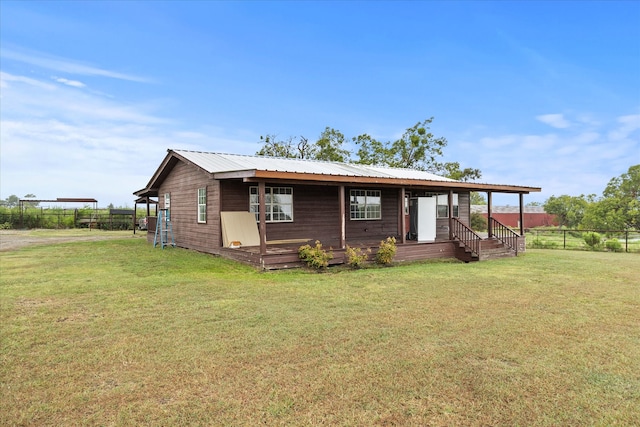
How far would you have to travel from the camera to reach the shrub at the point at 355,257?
10.2 m

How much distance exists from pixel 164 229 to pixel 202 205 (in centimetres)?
347

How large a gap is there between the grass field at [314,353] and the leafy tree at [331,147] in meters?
25.4

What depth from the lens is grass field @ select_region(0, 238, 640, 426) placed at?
275cm

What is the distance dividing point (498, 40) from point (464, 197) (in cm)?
690

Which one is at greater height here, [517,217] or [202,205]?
[202,205]

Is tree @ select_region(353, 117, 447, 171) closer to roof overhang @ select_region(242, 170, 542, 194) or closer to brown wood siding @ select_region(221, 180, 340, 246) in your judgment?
roof overhang @ select_region(242, 170, 542, 194)

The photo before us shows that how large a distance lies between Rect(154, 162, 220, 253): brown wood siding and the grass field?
4.26 m

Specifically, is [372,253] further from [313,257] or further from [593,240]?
[593,240]

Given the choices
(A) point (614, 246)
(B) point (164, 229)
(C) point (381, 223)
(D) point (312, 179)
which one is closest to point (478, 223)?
(A) point (614, 246)

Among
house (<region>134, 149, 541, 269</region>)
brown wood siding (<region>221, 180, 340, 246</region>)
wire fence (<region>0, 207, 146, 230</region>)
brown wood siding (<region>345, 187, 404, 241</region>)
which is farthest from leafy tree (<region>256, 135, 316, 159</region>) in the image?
brown wood siding (<region>221, 180, 340, 246</region>)

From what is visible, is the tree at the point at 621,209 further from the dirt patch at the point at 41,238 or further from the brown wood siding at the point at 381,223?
the dirt patch at the point at 41,238

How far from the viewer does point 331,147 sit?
106ft

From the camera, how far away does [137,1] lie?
1303cm

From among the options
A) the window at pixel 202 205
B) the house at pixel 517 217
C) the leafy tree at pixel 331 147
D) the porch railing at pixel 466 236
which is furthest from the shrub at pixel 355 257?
the house at pixel 517 217
